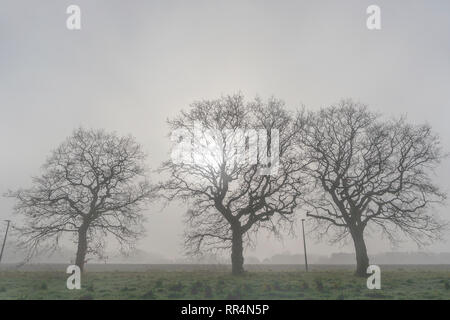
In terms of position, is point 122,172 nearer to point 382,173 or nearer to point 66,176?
point 66,176

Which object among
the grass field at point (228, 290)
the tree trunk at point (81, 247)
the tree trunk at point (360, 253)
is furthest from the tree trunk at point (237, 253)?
the tree trunk at point (81, 247)

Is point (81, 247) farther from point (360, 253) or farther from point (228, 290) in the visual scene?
point (360, 253)

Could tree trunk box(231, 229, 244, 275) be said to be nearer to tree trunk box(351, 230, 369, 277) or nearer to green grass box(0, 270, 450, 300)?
green grass box(0, 270, 450, 300)

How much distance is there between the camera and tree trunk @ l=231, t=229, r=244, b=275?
23531 millimetres

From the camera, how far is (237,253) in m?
24.1

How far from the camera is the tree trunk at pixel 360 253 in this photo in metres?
23.5

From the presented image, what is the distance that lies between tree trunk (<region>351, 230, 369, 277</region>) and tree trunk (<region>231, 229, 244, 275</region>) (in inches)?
349

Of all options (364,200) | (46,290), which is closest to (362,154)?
(364,200)

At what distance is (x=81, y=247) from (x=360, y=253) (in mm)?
23365

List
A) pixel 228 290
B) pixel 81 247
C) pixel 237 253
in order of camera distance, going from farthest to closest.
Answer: pixel 81 247 → pixel 237 253 → pixel 228 290

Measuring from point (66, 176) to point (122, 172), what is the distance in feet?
15.6

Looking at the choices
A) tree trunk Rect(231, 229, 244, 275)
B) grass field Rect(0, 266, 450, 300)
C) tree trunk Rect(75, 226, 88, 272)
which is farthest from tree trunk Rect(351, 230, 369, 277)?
tree trunk Rect(75, 226, 88, 272)

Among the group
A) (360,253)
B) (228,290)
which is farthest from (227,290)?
(360,253)
